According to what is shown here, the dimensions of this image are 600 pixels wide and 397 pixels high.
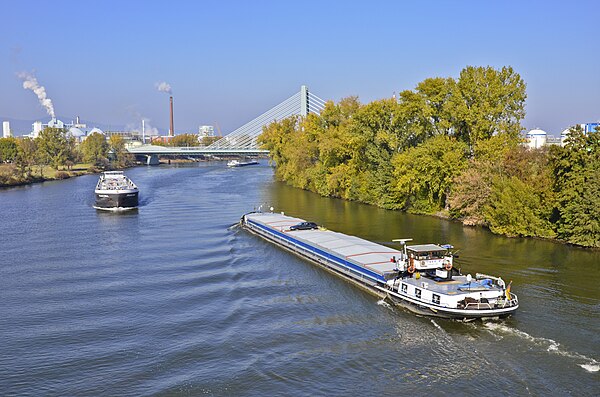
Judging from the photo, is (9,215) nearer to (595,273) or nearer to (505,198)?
(505,198)

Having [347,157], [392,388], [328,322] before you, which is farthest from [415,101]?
[392,388]

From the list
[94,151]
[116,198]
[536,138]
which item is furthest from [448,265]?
[94,151]

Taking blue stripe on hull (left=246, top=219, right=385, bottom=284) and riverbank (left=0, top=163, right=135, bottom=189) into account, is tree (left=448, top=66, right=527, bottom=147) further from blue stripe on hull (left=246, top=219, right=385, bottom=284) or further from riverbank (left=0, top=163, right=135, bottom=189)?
riverbank (left=0, top=163, right=135, bottom=189)

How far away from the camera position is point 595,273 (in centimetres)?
3534

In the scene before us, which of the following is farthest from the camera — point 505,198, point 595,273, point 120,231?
point 120,231

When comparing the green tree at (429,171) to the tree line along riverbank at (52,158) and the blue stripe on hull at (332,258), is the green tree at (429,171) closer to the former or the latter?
the blue stripe on hull at (332,258)

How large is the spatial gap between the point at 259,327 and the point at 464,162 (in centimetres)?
3969

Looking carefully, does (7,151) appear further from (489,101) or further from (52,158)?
(489,101)

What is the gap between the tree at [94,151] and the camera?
168875mm

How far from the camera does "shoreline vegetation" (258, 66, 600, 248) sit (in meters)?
43.5

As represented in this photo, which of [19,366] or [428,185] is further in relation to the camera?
[428,185]

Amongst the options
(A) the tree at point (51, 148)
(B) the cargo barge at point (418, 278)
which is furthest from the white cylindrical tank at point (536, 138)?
(A) the tree at point (51, 148)

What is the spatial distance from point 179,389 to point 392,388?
8.22m

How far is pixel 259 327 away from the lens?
2692cm
